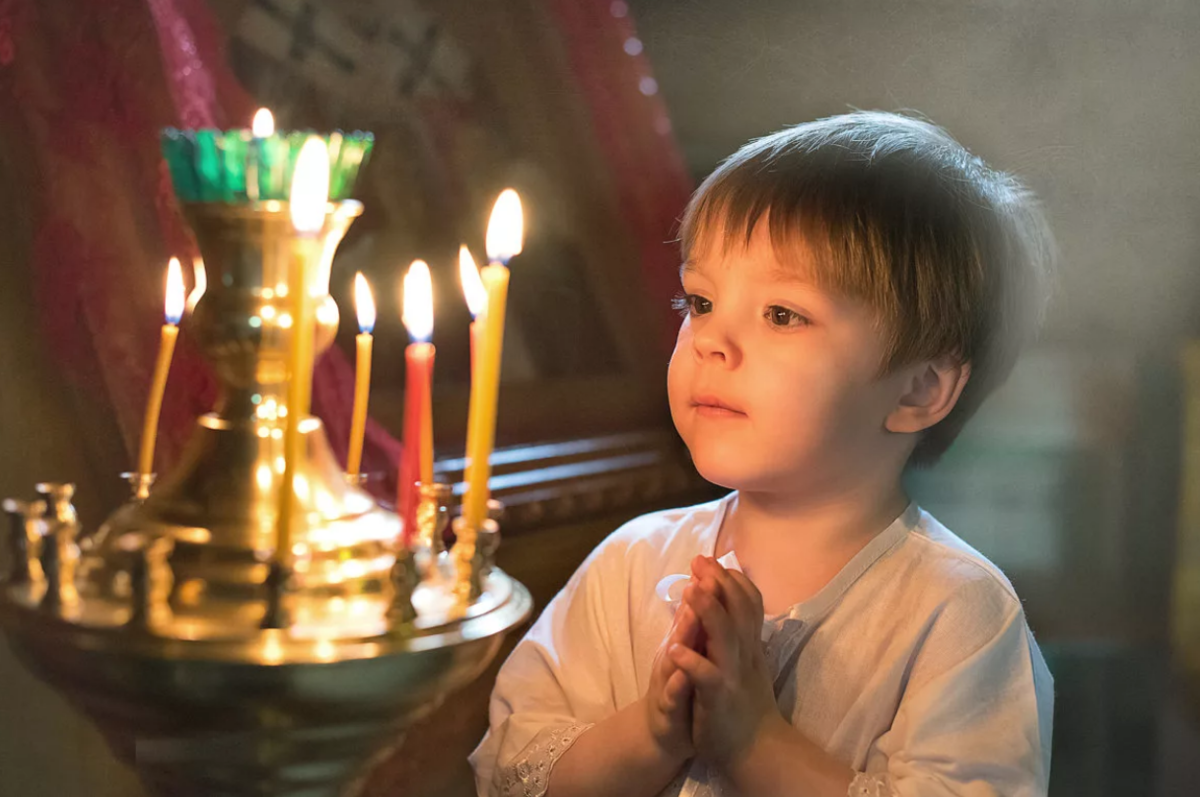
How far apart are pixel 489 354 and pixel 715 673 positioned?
29cm

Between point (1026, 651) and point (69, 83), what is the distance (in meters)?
0.66

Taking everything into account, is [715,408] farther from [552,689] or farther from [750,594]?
[552,689]

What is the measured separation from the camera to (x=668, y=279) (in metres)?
1.12

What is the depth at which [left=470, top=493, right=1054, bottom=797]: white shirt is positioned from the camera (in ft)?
2.52

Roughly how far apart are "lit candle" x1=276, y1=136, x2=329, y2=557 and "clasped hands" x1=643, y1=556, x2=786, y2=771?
1.03ft

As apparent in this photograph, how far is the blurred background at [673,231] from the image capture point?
91 centimetres

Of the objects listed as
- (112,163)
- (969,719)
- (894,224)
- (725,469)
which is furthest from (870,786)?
(112,163)

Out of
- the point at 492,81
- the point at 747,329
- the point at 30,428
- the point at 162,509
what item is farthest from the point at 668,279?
the point at 162,509

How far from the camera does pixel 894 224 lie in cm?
79

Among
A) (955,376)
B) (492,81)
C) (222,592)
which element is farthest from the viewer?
(492,81)

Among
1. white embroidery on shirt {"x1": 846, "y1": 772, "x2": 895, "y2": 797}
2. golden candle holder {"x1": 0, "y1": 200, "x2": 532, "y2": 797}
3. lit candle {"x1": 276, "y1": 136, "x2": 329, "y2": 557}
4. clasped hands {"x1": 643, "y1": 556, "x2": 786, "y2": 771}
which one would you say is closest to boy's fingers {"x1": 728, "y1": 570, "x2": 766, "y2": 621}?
clasped hands {"x1": 643, "y1": 556, "x2": 786, "y2": 771}

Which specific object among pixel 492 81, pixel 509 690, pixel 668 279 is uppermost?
pixel 492 81

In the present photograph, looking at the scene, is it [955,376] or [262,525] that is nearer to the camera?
[262,525]

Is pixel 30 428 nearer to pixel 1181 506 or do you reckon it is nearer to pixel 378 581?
pixel 378 581
